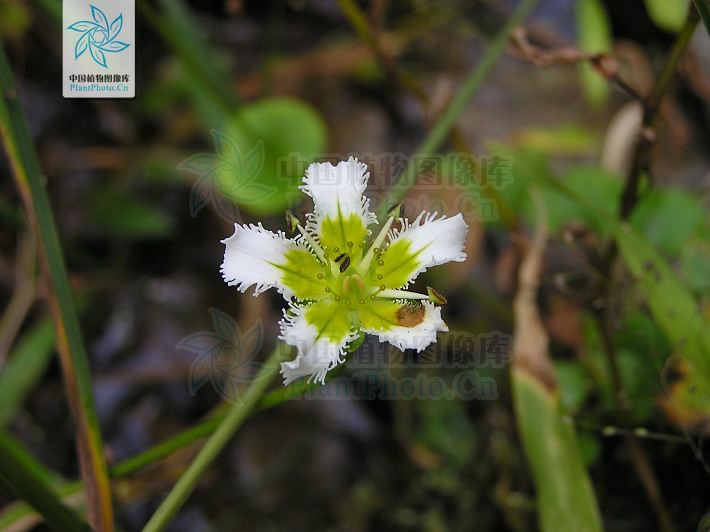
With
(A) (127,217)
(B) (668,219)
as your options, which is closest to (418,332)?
(B) (668,219)

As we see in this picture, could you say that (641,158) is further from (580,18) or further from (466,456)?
(580,18)

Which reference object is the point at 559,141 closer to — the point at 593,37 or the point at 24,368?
the point at 593,37

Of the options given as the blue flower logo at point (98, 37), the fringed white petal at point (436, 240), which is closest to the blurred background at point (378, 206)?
the blue flower logo at point (98, 37)

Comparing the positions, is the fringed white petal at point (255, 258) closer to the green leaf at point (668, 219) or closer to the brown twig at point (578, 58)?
the brown twig at point (578, 58)

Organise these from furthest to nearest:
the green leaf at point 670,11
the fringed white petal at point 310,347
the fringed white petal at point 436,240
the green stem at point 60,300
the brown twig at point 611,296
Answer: the green leaf at point 670,11 < the brown twig at point 611,296 < the green stem at point 60,300 < the fringed white petal at point 436,240 < the fringed white petal at point 310,347

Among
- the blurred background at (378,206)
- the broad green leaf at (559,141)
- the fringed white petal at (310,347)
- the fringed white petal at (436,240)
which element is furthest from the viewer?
the broad green leaf at (559,141)

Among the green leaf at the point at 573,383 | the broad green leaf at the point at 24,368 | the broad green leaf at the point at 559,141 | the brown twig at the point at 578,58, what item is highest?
the broad green leaf at the point at 559,141

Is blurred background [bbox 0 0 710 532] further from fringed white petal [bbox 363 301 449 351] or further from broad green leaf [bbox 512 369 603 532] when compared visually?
fringed white petal [bbox 363 301 449 351]
